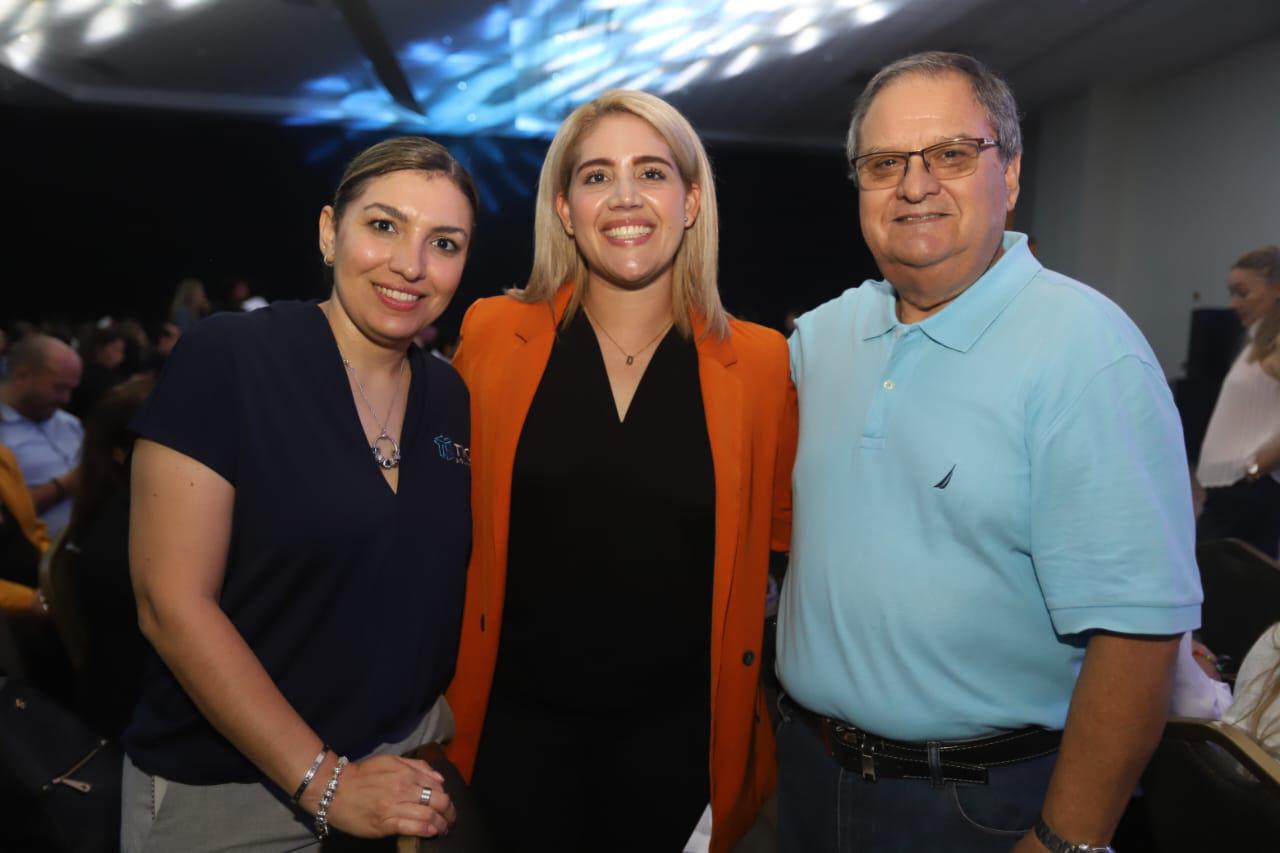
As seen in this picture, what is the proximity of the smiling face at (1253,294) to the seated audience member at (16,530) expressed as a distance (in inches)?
223

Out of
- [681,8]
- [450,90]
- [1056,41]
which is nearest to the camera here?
[681,8]

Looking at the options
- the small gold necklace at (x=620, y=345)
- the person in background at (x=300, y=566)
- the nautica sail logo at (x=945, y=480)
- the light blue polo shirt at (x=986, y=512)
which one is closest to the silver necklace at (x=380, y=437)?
the person in background at (x=300, y=566)

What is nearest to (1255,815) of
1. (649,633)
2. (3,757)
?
(649,633)

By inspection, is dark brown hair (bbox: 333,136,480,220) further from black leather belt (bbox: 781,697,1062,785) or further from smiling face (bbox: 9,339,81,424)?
smiling face (bbox: 9,339,81,424)

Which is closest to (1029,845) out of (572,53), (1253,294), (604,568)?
(604,568)

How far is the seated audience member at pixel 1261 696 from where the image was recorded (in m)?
1.74

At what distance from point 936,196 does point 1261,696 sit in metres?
1.25

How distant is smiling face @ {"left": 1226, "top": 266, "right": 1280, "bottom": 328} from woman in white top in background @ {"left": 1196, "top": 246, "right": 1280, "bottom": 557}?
83cm

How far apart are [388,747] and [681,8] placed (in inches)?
312

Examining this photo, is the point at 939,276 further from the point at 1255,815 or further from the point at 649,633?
the point at 1255,815

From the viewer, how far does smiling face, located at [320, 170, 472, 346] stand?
147 cm

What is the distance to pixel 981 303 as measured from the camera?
1.34 m

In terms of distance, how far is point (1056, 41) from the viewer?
881cm

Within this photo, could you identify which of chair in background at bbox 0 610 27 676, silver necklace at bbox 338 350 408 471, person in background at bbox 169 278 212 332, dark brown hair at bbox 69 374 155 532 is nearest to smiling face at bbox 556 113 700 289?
silver necklace at bbox 338 350 408 471
